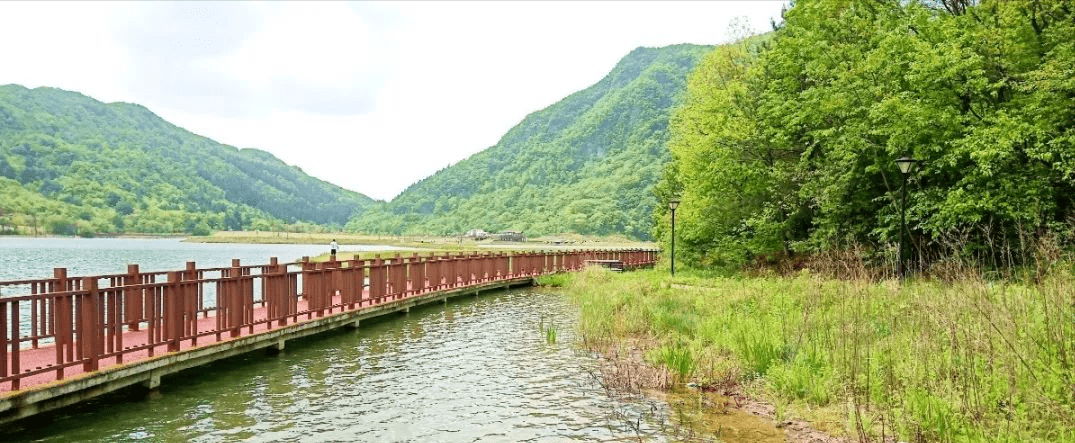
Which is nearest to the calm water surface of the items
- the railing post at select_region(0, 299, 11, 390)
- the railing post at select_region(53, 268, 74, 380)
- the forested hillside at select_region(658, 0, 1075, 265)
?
the forested hillside at select_region(658, 0, 1075, 265)

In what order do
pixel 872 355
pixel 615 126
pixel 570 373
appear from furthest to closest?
pixel 615 126 → pixel 570 373 → pixel 872 355

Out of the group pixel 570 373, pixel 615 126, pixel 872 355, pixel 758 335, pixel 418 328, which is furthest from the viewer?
pixel 615 126

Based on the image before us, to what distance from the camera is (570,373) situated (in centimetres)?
1093

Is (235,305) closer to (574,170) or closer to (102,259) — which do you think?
(102,259)

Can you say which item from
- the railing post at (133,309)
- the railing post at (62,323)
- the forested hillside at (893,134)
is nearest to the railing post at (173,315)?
the railing post at (62,323)

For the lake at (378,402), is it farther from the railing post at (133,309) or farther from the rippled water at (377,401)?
the railing post at (133,309)

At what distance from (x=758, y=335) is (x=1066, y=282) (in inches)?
148

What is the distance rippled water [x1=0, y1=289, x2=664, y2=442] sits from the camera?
7.59m

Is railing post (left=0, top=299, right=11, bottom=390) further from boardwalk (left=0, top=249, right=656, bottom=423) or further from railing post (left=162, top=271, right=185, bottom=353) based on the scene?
railing post (left=162, top=271, right=185, bottom=353)

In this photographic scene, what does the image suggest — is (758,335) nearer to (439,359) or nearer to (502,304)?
(439,359)

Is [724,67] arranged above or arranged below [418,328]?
above

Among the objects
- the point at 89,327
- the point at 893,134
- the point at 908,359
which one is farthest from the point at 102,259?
the point at 908,359

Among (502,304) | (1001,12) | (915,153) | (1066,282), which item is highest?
(1001,12)

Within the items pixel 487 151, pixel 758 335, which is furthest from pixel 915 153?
pixel 487 151
